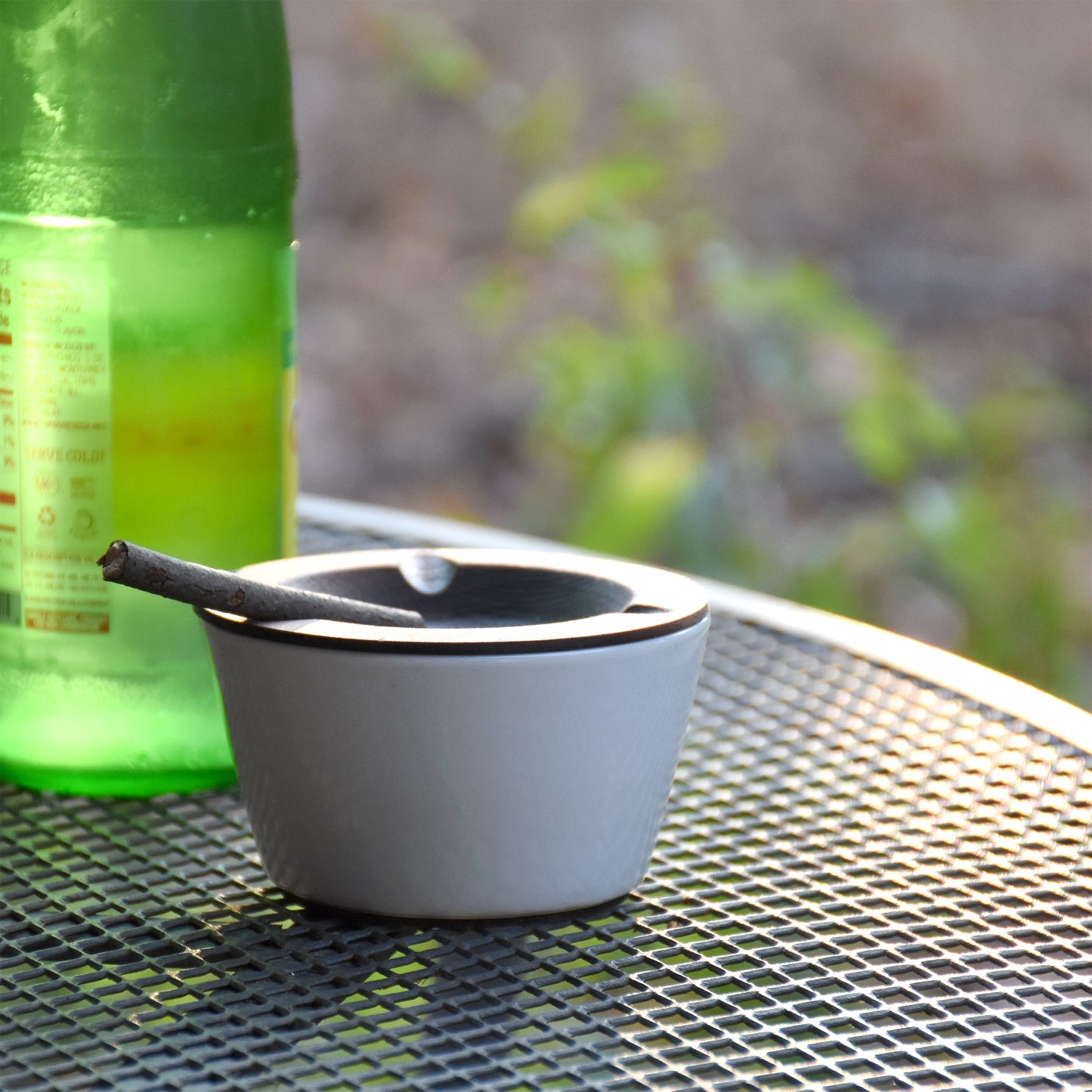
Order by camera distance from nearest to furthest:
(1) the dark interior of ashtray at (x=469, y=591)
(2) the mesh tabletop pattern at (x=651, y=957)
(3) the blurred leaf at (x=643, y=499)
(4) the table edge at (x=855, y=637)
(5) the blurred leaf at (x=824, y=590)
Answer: (2) the mesh tabletop pattern at (x=651, y=957) < (1) the dark interior of ashtray at (x=469, y=591) < (4) the table edge at (x=855, y=637) < (3) the blurred leaf at (x=643, y=499) < (5) the blurred leaf at (x=824, y=590)

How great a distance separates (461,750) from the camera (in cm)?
44

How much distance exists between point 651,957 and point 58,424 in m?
0.25

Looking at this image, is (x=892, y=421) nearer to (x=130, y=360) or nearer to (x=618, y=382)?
(x=618, y=382)

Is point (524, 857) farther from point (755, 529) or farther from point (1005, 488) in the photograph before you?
point (1005, 488)

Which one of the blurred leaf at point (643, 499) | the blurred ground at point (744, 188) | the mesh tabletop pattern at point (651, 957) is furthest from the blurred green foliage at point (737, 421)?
the mesh tabletop pattern at point (651, 957)

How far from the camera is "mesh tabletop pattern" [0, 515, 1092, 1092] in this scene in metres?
0.39

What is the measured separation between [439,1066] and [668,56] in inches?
90.8

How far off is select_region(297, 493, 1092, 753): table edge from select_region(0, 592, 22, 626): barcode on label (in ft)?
0.75

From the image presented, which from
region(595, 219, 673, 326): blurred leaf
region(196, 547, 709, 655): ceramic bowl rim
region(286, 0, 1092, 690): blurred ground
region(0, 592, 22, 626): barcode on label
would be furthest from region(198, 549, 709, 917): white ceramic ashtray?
region(286, 0, 1092, 690): blurred ground

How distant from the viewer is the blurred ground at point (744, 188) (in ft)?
7.41

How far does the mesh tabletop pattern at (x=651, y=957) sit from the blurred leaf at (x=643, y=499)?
64 cm

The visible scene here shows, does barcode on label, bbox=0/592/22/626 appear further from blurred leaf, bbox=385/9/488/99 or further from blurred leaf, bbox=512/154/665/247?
blurred leaf, bbox=385/9/488/99

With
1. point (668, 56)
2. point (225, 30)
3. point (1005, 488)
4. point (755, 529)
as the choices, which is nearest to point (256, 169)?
point (225, 30)

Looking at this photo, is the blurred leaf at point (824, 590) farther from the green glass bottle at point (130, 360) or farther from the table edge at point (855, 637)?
the green glass bottle at point (130, 360)
